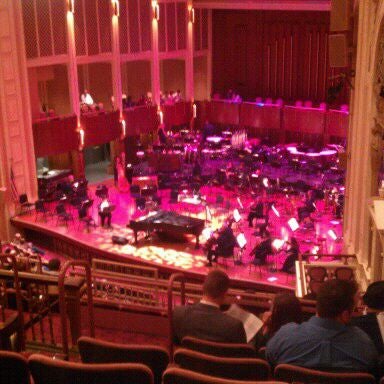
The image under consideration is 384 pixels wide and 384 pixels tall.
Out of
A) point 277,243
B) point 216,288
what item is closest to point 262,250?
point 277,243

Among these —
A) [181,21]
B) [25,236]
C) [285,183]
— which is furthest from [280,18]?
[25,236]

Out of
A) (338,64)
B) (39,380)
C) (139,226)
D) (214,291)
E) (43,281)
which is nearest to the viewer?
(39,380)

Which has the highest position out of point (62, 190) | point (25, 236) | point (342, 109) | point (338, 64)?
point (338, 64)

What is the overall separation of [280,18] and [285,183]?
9.08m

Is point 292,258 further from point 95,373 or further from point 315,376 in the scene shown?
point 95,373

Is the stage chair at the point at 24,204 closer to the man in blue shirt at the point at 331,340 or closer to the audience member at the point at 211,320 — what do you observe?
the audience member at the point at 211,320

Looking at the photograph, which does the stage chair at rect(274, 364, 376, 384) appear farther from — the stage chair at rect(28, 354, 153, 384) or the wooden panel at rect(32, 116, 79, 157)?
the wooden panel at rect(32, 116, 79, 157)

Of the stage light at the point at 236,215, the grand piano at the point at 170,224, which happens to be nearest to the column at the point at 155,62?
the grand piano at the point at 170,224

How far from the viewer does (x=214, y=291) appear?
3.97 m

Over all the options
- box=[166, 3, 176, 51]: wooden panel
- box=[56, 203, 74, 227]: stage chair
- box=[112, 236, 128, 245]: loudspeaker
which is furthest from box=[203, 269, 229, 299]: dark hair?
box=[166, 3, 176, 51]: wooden panel

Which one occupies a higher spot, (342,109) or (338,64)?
(338,64)

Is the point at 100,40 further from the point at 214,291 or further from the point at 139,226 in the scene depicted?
the point at 214,291

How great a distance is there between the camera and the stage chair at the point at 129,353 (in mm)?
3545

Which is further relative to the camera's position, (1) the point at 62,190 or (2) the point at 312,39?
(2) the point at 312,39
